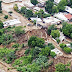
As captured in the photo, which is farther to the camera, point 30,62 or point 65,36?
point 65,36

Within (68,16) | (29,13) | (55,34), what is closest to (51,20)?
(68,16)

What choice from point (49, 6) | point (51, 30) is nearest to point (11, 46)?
point (51, 30)

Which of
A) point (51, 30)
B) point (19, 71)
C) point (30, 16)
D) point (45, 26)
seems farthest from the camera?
point (30, 16)

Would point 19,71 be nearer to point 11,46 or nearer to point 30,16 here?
point 11,46

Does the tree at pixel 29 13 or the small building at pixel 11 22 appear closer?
the small building at pixel 11 22

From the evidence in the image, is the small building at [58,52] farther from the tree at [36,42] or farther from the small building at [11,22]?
the small building at [11,22]

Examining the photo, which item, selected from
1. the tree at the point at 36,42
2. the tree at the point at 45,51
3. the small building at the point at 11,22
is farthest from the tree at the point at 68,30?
the small building at the point at 11,22

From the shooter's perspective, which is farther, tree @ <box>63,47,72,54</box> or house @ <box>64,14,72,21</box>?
house @ <box>64,14,72,21</box>

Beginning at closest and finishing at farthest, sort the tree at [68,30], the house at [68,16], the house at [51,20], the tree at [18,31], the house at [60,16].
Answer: the tree at [68,30], the tree at [18,31], the house at [51,20], the house at [60,16], the house at [68,16]

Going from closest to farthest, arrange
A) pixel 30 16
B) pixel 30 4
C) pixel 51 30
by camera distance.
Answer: pixel 51 30
pixel 30 16
pixel 30 4

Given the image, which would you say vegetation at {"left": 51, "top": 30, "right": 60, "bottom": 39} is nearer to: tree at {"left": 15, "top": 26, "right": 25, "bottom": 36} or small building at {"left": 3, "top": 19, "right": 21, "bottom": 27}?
tree at {"left": 15, "top": 26, "right": 25, "bottom": 36}

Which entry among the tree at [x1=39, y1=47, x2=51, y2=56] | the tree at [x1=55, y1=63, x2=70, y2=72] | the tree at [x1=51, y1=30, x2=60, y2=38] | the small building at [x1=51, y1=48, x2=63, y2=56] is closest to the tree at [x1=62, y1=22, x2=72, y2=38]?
the tree at [x1=51, y1=30, x2=60, y2=38]
